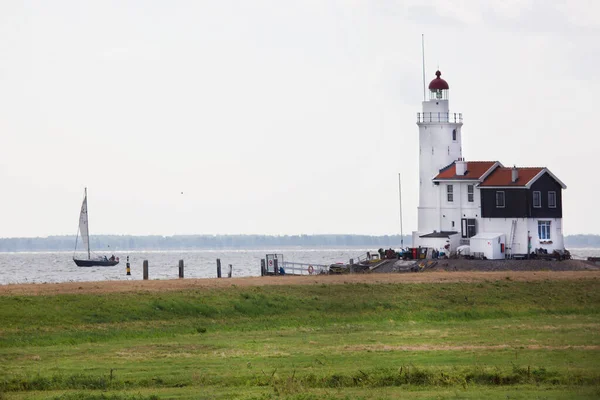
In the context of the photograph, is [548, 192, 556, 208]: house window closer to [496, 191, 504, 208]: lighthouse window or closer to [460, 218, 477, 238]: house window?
[496, 191, 504, 208]: lighthouse window

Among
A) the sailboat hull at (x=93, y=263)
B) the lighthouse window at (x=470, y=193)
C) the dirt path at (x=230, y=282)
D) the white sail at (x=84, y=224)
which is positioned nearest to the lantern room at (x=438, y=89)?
the lighthouse window at (x=470, y=193)

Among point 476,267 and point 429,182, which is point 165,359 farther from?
point 429,182

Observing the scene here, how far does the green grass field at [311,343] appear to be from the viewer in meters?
30.3

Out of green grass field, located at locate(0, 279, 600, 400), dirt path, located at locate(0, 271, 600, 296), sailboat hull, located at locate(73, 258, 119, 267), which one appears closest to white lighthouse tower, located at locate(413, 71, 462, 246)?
dirt path, located at locate(0, 271, 600, 296)

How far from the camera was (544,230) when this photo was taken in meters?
88.8

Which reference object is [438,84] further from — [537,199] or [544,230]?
[544,230]

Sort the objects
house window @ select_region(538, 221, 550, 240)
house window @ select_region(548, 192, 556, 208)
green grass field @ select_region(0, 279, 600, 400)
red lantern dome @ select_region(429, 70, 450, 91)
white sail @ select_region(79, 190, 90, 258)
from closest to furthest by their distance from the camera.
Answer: green grass field @ select_region(0, 279, 600, 400) < house window @ select_region(538, 221, 550, 240) < house window @ select_region(548, 192, 556, 208) < red lantern dome @ select_region(429, 70, 450, 91) < white sail @ select_region(79, 190, 90, 258)

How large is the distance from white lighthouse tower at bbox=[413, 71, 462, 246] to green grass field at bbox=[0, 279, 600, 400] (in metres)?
30.5

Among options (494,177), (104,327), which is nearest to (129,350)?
(104,327)

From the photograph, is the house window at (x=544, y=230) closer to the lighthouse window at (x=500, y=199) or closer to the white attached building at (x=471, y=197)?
the white attached building at (x=471, y=197)

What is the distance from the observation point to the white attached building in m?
88.4

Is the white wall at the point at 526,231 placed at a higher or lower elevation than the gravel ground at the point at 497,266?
higher

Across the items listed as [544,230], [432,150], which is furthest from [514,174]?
[432,150]

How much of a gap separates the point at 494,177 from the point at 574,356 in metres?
56.8
